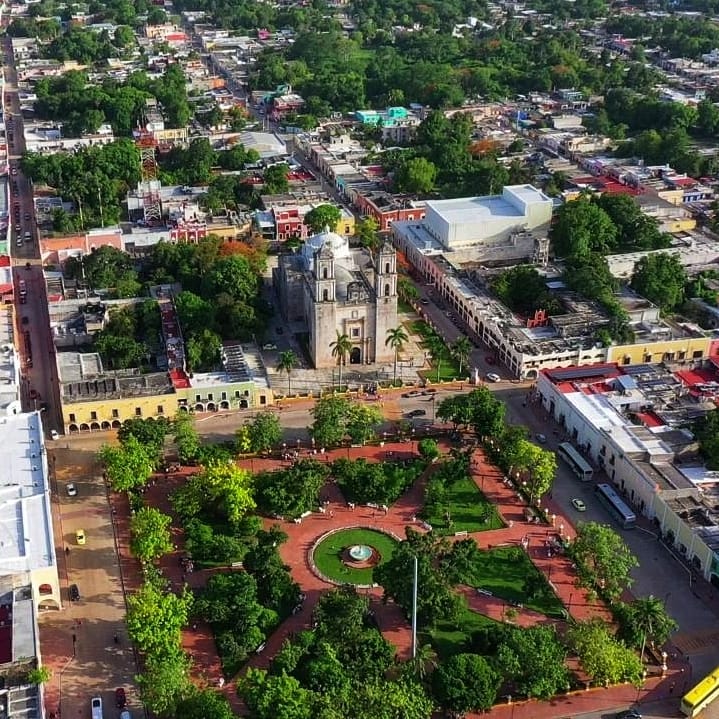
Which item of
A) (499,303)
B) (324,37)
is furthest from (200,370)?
(324,37)

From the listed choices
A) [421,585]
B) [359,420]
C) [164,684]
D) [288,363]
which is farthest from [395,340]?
[164,684]

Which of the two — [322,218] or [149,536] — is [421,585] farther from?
[322,218]

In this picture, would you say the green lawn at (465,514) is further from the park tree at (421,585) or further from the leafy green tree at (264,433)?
the leafy green tree at (264,433)

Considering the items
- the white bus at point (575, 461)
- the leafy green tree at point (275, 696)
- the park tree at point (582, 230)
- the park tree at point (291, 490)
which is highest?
the park tree at point (582, 230)

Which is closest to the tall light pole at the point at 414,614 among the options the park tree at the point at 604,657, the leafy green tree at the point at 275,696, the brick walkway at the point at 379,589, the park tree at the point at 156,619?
the brick walkway at the point at 379,589

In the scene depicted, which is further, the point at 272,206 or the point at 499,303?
the point at 272,206

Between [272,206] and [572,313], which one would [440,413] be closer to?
[572,313]

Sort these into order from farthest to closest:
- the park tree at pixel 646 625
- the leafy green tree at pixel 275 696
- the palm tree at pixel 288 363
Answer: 1. the palm tree at pixel 288 363
2. the park tree at pixel 646 625
3. the leafy green tree at pixel 275 696

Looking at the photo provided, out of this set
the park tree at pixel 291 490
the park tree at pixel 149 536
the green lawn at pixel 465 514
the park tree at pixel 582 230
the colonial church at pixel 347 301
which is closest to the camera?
the park tree at pixel 149 536
